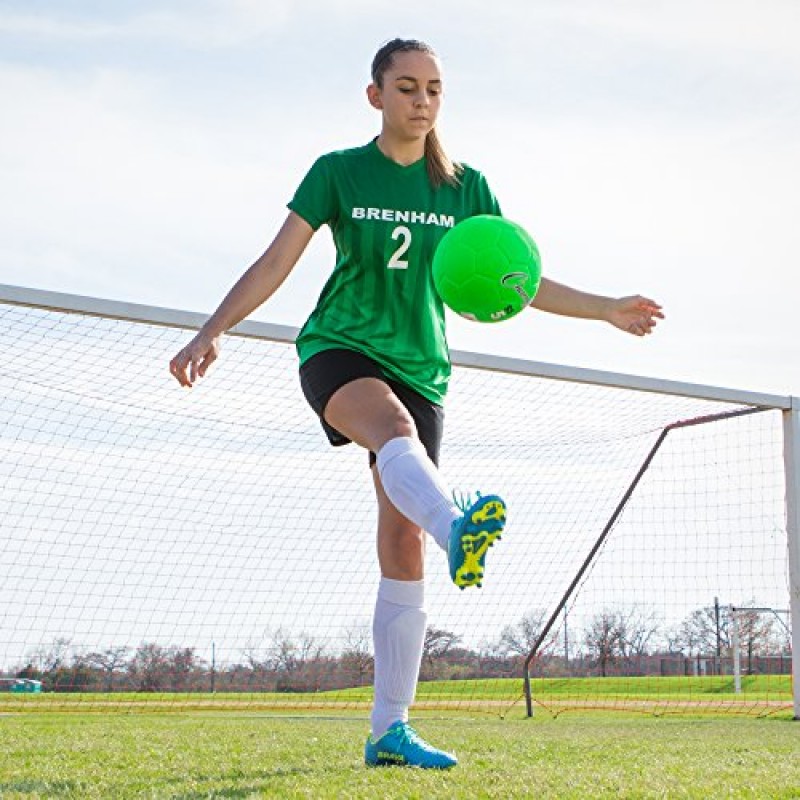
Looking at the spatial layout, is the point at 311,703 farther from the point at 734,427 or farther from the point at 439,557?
the point at 734,427

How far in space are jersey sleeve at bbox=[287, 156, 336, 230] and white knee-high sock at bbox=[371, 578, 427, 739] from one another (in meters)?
1.27

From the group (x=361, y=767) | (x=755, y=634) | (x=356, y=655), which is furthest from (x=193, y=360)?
(x=755, y=634)

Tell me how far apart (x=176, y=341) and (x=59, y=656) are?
3379 millimetres

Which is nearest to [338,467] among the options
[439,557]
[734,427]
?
[439,557]

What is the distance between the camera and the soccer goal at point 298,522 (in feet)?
28.4

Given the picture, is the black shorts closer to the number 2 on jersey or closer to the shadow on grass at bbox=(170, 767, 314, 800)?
the number 2 on jersey

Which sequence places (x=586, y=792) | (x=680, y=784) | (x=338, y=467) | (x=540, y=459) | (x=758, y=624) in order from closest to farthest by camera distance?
1. (x=586, y=792)
2. (x=680, y=784)
3. (x=338, y=467)
4. (x=540, y=459)
5. (x=758, y=624)

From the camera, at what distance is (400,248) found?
3.80m

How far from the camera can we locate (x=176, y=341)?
766cm

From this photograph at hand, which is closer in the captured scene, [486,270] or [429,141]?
[486,270]

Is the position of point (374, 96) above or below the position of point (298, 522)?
above

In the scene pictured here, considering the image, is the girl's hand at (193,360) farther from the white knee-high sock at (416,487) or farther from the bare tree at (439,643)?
the bare tree at (439,643)

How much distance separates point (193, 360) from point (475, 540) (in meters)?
1.25

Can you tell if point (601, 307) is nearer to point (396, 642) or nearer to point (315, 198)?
point (315, 198)
